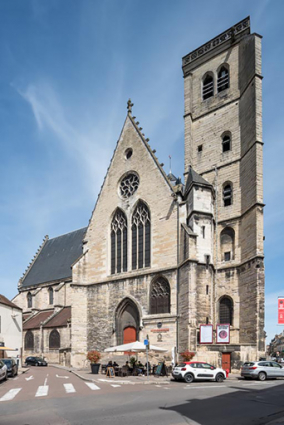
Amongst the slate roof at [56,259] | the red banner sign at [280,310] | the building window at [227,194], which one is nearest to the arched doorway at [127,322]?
the red banner sign at [280,310]

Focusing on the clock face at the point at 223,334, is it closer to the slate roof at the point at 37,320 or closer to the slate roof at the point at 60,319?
the slate roof at the point at 60,319

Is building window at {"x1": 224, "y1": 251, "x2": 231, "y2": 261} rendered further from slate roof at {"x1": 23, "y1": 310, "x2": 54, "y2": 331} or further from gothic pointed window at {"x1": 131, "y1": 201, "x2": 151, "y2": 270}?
slate roof at {"x1": 23, "y1": 310, "x2": 54, "y2": 331}

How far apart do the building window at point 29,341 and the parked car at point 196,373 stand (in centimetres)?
2640

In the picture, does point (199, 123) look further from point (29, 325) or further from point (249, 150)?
point (29, 325)

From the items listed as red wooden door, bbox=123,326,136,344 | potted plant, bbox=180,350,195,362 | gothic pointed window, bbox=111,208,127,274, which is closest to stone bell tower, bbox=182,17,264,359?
potted plant, bbox=180,350,195,362

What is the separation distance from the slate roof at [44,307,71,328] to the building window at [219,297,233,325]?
15.9 meters

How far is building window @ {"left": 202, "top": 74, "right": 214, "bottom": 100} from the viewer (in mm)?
35219

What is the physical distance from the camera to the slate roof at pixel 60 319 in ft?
133

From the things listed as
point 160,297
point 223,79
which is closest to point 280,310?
point 160,297

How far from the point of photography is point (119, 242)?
106 ft

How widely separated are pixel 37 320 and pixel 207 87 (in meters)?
27.9

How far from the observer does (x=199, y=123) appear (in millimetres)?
35156

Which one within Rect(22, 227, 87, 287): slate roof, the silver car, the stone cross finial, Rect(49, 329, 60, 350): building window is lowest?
Rect(49, 329, 60, 350): building window

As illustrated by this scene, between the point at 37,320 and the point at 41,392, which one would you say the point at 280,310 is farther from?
the point at 37,320
